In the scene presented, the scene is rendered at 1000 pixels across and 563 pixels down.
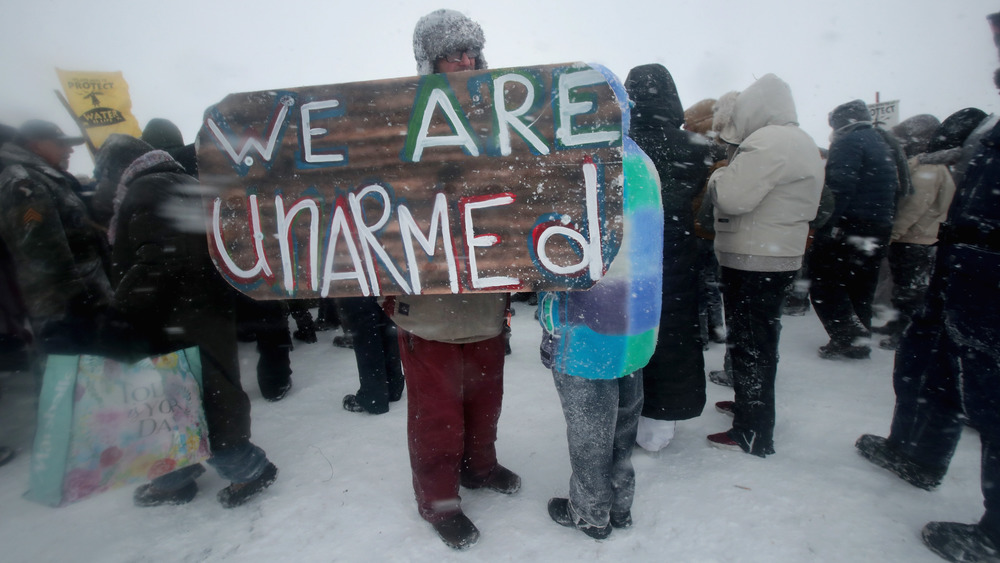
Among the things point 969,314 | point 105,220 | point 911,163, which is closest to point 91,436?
point 105,220

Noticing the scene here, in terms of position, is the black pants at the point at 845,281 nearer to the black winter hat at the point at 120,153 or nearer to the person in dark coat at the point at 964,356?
the person in dark coat at the point at 964,356

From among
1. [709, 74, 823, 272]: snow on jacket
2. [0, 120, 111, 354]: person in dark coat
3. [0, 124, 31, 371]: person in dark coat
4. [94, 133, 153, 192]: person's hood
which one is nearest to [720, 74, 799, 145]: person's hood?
[709, 74, 823, 272]: snow on jacket

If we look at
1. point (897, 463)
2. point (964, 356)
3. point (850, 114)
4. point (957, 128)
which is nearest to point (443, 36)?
point (964, 356)

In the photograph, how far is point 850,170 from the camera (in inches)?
136

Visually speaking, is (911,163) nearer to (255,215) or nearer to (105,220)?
(255,215)

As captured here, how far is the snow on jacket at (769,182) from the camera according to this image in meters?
2.27

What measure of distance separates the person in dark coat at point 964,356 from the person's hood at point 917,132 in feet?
11.6

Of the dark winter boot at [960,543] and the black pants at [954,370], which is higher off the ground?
the black pants at [954,370]

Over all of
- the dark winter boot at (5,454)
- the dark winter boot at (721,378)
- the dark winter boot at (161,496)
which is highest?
the dark winter boot at (5,454)

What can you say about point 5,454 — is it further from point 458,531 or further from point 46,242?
point 458,531

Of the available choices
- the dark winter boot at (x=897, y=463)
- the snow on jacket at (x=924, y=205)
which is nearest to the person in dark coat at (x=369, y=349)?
the dark winter boot at (x=897, y=463)

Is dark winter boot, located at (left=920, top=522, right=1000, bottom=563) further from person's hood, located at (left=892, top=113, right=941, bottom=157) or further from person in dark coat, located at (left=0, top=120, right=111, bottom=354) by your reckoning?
person's hood, located at (left=892, top=113, right=941, bottom=157)

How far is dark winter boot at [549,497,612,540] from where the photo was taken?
74.0 inches

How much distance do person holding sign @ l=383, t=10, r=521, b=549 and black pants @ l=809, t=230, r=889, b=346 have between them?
3299mm
